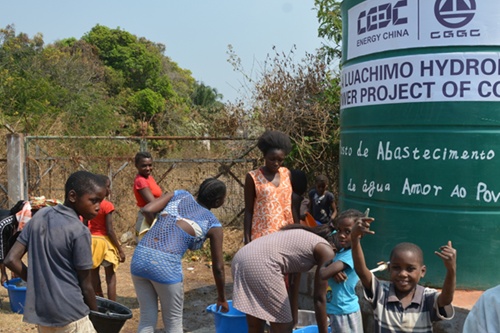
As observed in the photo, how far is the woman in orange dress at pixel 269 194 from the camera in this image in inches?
174

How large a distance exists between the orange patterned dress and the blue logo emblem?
1.76 meters

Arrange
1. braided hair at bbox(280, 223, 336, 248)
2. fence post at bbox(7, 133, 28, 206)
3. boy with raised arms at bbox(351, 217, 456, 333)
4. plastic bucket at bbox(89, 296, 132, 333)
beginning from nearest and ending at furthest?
boy with raised arms at bbox(351, 217, 456, 333)
plastic bucket at bbox(89, 296, 132, 333)
braided hair at bbox(280, 223, 336, 248)
fence post at bbox(7, 133, 28, 206)

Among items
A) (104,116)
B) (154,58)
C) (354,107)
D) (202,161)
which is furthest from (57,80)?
(354,107)

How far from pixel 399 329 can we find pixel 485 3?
2.55m

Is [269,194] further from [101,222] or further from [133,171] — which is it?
[133,171]

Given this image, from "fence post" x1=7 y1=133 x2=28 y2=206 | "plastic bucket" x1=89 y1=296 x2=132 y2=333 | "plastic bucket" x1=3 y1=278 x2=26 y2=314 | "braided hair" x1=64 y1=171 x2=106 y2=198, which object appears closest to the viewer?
"braided hair" x1=64 y1=171 x2=106 y2=198

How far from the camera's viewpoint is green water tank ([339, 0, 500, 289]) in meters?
4.03

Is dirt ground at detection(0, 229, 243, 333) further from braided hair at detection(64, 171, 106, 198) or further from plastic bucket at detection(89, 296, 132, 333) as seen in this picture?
braided hair at detection(64, 171, 106, 198)

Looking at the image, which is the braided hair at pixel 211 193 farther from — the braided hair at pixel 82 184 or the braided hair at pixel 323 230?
the braided hair at pixel 82 184

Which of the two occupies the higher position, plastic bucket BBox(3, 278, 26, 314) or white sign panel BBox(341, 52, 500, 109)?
white sign panel BBox(341, 52, 500, 109)

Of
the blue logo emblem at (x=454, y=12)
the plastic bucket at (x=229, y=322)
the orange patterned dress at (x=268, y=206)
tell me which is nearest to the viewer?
the blue logo emblem at (x=454, y=12)

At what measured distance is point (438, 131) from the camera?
411 cm

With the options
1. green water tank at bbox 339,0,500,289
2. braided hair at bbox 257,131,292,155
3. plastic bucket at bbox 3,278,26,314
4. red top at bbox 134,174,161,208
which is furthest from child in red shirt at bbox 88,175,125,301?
green water tank at bbox 339,0,500,289

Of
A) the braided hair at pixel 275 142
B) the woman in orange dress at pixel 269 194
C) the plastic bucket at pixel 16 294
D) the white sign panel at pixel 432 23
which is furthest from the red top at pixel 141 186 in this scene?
the white sign panel at pixel 432 23
